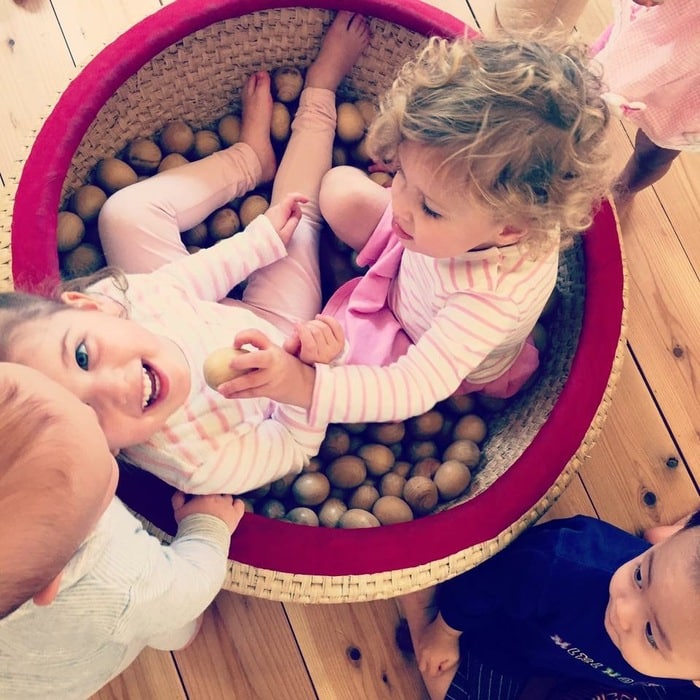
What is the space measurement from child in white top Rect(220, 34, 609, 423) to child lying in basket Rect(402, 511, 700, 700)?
20cm

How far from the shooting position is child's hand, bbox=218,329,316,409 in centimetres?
65

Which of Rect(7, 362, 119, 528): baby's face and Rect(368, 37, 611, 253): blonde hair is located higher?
Rect(368, 37, 611, 253): blonde hair

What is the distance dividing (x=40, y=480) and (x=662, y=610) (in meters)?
0.48

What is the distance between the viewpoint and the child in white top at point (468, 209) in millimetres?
579

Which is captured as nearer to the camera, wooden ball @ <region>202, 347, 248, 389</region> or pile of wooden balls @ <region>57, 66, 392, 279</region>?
wooden ball @ <region>202, 347, 248, 389</region>

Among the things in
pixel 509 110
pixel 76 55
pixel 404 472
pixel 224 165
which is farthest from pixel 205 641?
pixel 76 55

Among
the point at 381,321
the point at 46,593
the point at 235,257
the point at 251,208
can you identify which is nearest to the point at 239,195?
the point at 251,208

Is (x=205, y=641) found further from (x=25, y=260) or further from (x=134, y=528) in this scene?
(x=25, y=260)

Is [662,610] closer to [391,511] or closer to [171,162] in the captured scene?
[391,511]

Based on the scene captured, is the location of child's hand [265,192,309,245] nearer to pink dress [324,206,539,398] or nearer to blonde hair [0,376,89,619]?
pink dress [324,206,539,398]

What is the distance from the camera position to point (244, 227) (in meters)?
0.94

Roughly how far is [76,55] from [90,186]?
0.98 ft

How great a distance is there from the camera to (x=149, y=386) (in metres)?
0.62

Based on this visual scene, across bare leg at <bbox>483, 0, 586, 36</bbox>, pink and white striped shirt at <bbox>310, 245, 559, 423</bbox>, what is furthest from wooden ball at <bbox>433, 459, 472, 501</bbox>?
bare leg at <bbox>483, 0, 586, 36</bbox>
